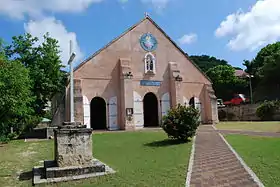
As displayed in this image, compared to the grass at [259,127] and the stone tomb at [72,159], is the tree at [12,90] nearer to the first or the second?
the stone tomb at [72,159]

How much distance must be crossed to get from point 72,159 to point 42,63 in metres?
20.6

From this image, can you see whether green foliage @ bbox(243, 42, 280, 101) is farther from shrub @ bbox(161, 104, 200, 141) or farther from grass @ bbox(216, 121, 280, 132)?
shrub @ bbox(161, 104, 200, 141)

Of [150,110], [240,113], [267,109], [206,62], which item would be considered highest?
[206,62]

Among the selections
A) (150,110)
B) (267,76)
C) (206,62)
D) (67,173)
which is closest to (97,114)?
(150,110)

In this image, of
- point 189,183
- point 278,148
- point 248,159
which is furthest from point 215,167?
point 278,148

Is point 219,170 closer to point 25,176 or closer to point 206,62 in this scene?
point 25,176

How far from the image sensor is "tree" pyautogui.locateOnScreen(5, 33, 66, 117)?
2662 cm

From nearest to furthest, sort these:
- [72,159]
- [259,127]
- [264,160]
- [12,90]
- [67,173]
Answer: [67,173] → [72,159] → [264,160] → [12,90] → [259,127]

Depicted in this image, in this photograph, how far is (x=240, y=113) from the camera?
33.9m

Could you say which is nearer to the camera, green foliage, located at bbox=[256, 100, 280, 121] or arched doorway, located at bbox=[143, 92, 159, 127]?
green foliage, located at bbox=[256, 100, 280, 121]

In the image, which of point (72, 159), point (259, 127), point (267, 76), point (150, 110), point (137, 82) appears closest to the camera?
point (72, 159)

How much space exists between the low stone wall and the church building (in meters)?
5.37

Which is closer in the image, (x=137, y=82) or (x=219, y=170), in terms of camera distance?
(x=219, y=170)

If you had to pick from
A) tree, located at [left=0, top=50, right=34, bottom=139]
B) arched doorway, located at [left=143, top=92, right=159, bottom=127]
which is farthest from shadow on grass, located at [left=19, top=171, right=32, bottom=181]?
arched doorway, located at [left=143, top=92, right=159, bottom=127]
